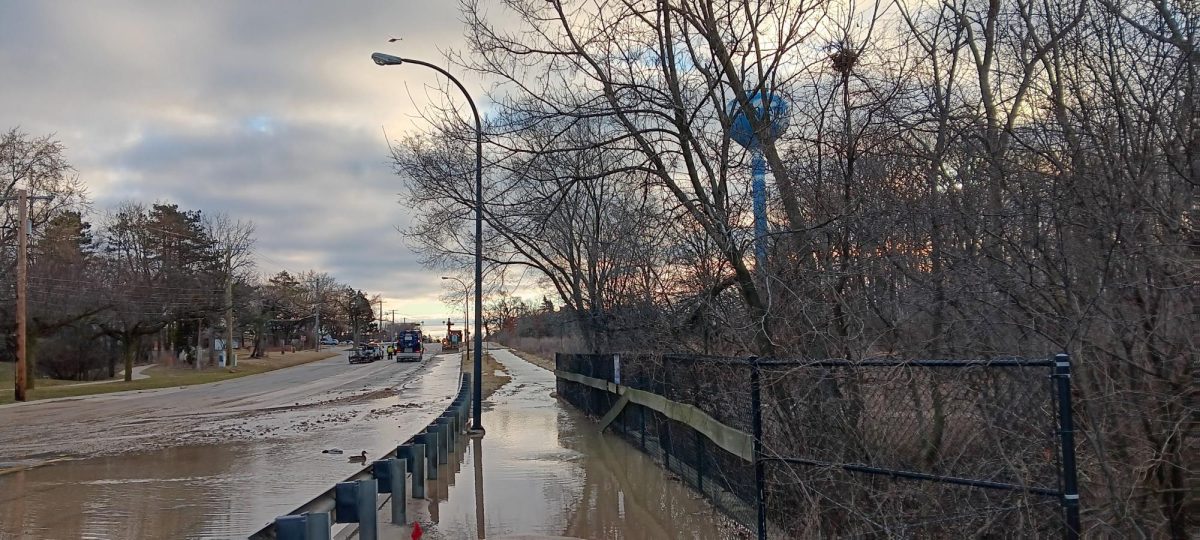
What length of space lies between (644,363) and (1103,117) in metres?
7.55

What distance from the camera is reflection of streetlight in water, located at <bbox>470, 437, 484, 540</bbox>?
28.2 ft

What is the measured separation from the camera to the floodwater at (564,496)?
8.45 metres

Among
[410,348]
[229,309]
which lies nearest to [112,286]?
[229,309]

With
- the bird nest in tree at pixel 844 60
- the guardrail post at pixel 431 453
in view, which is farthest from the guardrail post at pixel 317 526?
the bird nest in tree at pixel 844 60

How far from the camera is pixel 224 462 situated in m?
13.8

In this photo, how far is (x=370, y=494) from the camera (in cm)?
732

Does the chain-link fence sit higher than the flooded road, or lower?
higher

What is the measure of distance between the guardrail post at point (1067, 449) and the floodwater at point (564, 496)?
3.65 m

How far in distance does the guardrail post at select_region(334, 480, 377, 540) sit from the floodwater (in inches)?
34.8

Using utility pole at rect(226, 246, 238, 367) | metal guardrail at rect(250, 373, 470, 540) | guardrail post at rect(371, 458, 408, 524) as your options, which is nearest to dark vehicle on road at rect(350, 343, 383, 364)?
utility pole at rect(226, 246, 238, 367)

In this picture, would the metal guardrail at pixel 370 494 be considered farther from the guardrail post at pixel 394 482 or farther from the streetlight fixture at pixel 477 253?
the streetlight fixture at pixel 477 253

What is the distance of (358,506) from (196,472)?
6.91 metres

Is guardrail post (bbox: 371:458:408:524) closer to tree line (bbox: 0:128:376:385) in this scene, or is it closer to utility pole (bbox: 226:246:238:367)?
tree line (bbox: 0:128:376:385)

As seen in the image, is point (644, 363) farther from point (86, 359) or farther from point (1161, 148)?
point (86, 359)
